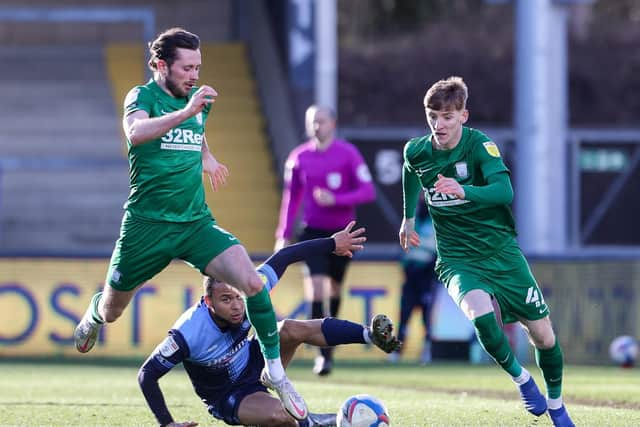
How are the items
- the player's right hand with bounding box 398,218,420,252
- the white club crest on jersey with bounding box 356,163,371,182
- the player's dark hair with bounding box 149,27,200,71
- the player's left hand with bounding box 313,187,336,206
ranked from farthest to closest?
the white club crest on jersey with bounding box 356,163,371,182, the player's left hand with bounding box 313,187,336,206, the player's right hand with bounding box 398,218,420,252, the player's dark hair with bounding box 149,27,200,71

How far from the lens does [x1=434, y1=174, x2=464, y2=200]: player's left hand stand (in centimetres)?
736

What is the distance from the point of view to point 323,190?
11.9 m

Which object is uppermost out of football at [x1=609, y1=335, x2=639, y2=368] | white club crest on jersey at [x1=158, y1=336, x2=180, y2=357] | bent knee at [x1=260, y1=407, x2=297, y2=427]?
white club crest on jersey at [x1=158, y1=336, x2=180, y2=357]

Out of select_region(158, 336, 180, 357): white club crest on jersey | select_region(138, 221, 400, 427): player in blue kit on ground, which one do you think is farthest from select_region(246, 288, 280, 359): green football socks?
select_region(158, 336, 180, 357): white club crest on jersey

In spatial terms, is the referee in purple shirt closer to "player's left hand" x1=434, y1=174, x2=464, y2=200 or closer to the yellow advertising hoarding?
the yellow advertising hoarding

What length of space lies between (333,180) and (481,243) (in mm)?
4350

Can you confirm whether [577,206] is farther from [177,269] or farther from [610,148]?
[177,269]

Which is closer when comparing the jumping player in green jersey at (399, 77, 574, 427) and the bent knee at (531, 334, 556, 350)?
the jumping player in green jersey at (399, 77, 574, 427)

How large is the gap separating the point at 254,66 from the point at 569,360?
36.4 ft

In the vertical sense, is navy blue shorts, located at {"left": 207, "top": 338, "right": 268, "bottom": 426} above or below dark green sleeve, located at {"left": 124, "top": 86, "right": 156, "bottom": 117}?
below

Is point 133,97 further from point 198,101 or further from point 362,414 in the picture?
point 362,414

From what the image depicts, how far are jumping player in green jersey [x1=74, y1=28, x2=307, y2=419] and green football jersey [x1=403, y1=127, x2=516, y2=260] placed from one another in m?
1.18

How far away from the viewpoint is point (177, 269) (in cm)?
Result: 1531

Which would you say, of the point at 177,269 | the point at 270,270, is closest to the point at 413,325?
the point at 177,269
